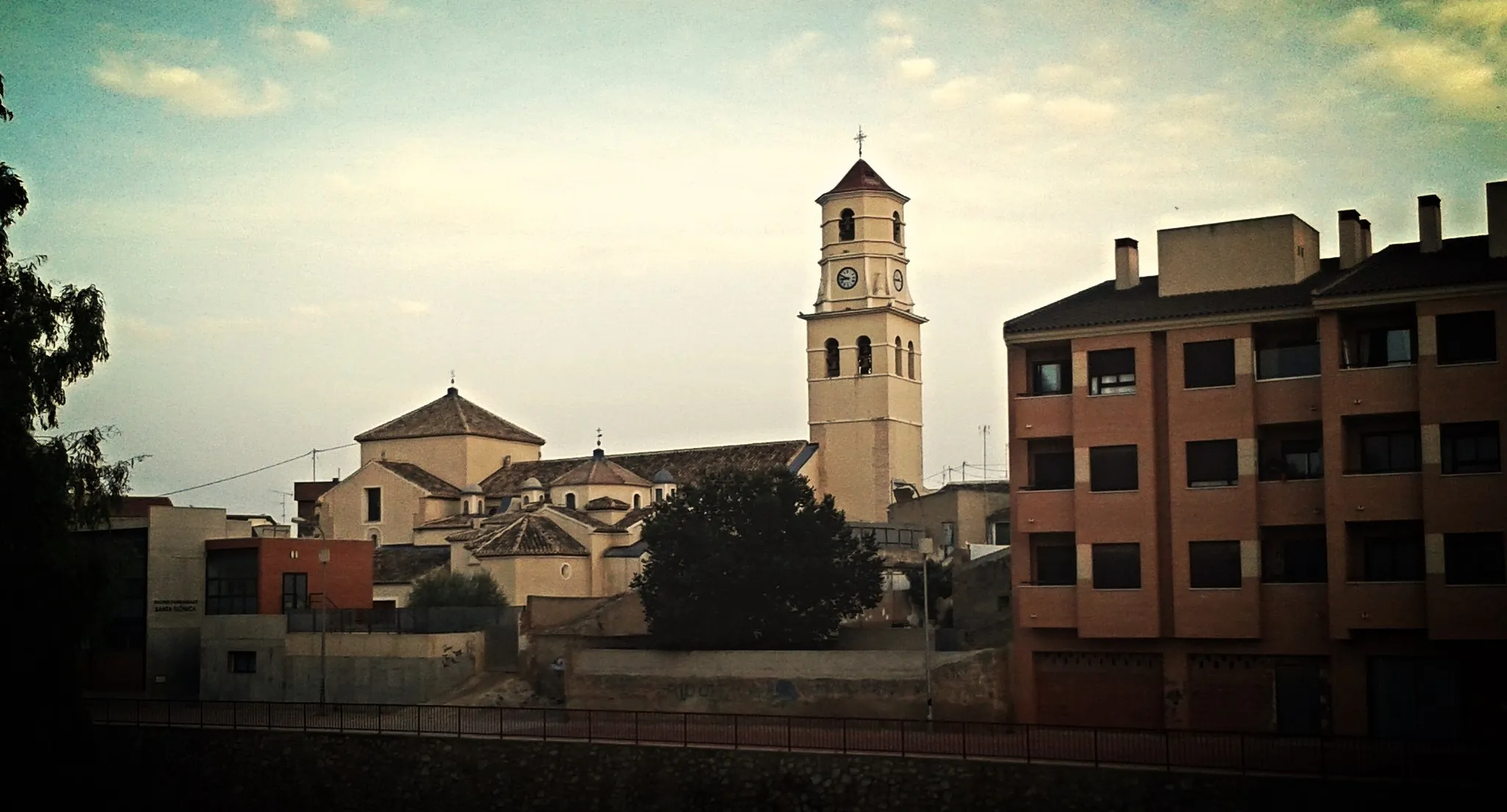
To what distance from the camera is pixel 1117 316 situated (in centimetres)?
4481

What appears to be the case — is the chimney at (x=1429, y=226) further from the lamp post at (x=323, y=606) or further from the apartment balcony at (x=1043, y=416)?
the lamp post at (x=323, y=606)

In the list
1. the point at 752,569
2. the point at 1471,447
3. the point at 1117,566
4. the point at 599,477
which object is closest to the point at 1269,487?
the point at 1117,566

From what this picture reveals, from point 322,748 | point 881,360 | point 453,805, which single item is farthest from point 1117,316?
point 881,360

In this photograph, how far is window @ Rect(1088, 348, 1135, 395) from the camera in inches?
1762

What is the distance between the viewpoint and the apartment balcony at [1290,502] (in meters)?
41.5

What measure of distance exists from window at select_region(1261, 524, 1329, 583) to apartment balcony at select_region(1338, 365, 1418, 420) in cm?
308

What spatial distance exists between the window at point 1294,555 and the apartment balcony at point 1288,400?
105 inches

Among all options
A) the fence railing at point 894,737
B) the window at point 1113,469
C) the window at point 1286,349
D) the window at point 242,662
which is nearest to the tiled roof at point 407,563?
the window at point 242,662

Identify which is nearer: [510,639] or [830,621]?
[830,621]

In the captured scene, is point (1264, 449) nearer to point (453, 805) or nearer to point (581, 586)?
point (453, 805)

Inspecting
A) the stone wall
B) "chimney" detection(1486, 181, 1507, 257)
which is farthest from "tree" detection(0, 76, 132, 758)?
"chimney" detection(1486, 181, 1507, 257)

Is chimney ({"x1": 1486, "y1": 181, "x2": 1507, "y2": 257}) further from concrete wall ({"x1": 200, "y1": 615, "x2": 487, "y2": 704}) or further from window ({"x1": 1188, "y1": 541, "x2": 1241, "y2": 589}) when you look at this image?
concrete wall ({"x1": 200, "y1": 615, "x2": 487, "y2": 704})

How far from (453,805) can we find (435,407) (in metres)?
57.7

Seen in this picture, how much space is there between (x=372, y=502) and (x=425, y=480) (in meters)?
3.03
